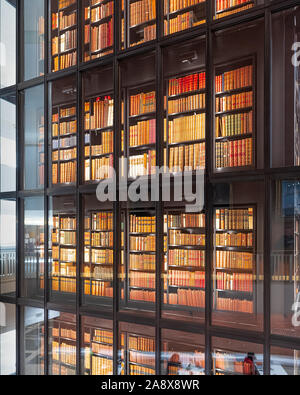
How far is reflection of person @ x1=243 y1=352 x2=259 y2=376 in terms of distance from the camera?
8.63 feet

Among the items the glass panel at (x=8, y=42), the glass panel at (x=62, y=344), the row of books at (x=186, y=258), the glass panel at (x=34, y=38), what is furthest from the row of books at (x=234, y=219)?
the glass panel at (x=8, y=42)

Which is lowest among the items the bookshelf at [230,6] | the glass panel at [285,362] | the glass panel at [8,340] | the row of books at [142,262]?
the glass panel at [8,340]

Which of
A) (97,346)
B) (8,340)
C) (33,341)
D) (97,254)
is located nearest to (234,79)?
(97,254)

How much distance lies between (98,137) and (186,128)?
907 millimetres

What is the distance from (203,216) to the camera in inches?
111

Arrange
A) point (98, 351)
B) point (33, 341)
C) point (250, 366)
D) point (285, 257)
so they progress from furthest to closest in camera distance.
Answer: point (33, 341) → point (98, 351) → point (250, 366) → point (285, 257)

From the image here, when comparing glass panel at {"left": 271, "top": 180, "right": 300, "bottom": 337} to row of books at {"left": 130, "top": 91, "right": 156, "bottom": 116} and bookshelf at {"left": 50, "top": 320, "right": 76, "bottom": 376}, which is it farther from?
bookshelf at {"left": 50, "top": 320, "right": 76, "bottom": 376}

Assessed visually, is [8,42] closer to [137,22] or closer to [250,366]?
[137,22]

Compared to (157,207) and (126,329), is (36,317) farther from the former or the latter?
(157,207)

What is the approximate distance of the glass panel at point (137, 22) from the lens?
3070 millimetres

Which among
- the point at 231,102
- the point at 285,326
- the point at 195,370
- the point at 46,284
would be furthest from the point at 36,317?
the point at 231,102

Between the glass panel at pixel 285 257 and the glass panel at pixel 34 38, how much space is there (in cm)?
277

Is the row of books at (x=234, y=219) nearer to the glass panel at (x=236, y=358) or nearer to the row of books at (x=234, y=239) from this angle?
the row of books at (x=234, y=239)

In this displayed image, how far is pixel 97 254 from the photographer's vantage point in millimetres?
3311
